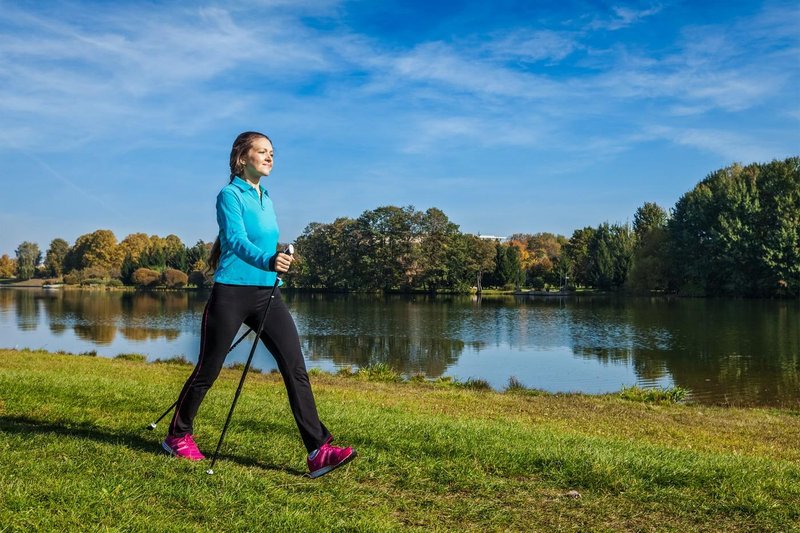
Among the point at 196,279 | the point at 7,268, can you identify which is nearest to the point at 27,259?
the point at 7,268

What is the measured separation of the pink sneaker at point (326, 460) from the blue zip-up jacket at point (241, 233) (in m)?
1.23

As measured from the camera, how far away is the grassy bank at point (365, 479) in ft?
12.0

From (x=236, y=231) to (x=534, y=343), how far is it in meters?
26.5

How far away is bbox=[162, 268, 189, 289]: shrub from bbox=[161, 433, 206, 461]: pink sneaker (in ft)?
361

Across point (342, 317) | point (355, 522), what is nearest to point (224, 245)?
point (355, 522)

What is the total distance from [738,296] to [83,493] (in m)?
72.2

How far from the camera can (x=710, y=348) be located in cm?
2627

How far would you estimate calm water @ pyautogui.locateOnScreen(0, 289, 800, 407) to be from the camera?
19.5m

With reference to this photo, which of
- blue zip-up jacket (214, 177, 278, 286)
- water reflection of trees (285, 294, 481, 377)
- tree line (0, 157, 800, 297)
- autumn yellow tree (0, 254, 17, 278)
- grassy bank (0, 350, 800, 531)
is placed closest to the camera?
grassy bank (0, 350, 800, 531)

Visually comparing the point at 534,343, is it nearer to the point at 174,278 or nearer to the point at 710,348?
the point at 710,348

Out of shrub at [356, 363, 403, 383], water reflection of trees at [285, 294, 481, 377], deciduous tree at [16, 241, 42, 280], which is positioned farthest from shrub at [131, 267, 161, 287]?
shrub at [356, 363, 403, 383]

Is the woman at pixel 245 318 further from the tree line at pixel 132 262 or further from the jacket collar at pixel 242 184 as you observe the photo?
the tree line at pixel 132 262

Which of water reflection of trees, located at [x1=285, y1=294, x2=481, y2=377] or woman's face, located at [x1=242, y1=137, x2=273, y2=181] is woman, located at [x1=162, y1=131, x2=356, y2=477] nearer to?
woman's face, located at [x1=242, y1=137, x2=273, y2=181]

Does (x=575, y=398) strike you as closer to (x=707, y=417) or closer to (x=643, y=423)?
(x=707, y=417)
